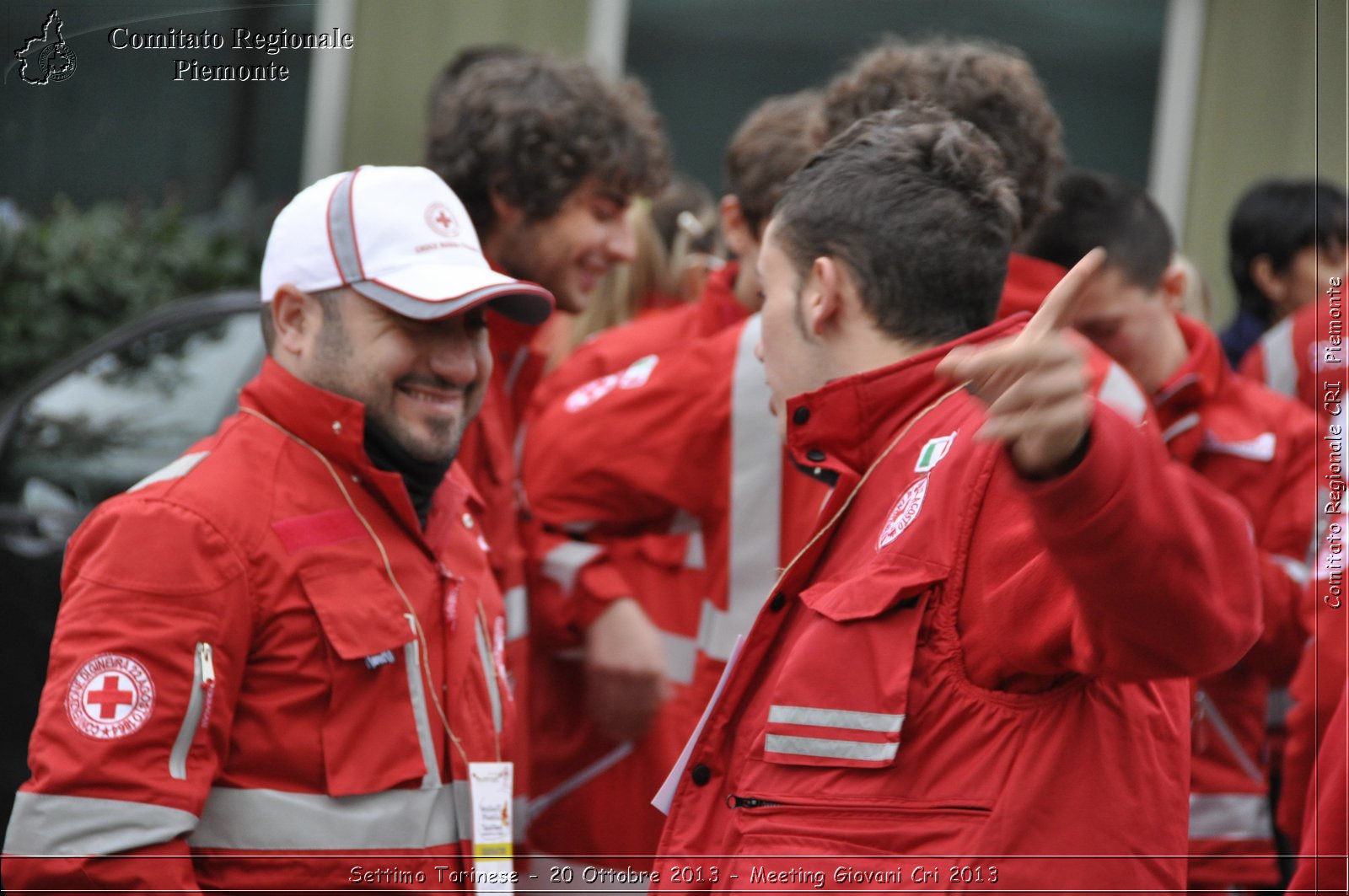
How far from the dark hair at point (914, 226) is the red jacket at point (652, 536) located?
960mm

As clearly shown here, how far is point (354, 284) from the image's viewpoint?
2646 millimetres

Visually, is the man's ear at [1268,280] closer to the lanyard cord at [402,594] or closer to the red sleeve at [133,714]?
the lanyard cord at [402,594]

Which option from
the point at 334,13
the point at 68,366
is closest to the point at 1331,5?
the point at 334,13

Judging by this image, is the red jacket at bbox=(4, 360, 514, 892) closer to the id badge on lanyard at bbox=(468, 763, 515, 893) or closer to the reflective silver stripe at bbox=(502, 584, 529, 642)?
the id badge on lanyard at bbox=(468, 763, 515, 893)

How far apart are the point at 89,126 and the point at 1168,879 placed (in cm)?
495

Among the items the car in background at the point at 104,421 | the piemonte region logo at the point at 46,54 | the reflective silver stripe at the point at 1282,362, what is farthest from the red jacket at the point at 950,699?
the car in background at the point at 104,421

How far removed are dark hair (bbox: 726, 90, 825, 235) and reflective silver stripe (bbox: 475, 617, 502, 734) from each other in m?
1.62

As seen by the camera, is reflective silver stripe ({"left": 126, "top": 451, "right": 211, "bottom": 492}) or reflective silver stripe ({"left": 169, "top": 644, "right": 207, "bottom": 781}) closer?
reflective silver stripe ({"left": 169, "top": 644, "right": 207, "bottom": 781})

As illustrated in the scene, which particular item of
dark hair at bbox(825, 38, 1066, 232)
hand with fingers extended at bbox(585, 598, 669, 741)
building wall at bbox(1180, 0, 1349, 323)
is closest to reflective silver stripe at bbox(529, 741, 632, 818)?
hand with fingers extended at bbox(585, 598, 669, 741)

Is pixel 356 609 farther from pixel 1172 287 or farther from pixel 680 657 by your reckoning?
pixel 1172 287

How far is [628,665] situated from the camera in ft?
12.4

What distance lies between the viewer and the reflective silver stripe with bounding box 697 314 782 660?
129 inches

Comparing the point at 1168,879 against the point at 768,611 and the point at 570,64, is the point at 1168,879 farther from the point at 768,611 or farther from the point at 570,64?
the point at 570,64

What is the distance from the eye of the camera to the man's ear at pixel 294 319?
268 centimetres
